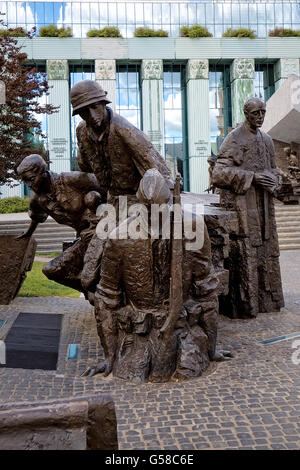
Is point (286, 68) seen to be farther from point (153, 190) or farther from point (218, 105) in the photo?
point (153, 190)

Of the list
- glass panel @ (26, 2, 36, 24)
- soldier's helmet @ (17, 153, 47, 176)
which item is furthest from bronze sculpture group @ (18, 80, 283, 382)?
glass panel @ (26, 2, 36, 24)

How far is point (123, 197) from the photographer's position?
4.26 metres

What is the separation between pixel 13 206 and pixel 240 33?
1777 centimetres

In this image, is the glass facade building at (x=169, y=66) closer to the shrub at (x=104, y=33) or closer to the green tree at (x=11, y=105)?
the shrub at (x=104, y=33)

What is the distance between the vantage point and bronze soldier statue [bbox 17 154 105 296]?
17.4ft

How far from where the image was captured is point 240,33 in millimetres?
28641

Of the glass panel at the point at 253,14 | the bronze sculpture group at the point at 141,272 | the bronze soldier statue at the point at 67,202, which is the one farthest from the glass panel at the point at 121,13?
the bronze sculpture group at the point at 141,272

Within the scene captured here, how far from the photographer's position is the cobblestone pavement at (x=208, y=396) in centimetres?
255

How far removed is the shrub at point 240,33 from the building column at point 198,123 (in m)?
2.39

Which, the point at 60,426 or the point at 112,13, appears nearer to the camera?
the point at 60,426

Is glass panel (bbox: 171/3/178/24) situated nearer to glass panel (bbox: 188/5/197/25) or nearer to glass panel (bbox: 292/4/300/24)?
glass panel (bbox: 188/5/197/25)

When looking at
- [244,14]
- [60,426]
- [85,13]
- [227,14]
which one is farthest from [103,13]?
[60,426]

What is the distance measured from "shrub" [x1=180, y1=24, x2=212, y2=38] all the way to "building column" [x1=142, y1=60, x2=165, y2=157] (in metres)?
2.40

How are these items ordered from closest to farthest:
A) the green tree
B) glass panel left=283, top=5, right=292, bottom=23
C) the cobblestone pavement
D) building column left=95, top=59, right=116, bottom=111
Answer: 1. the cobblestone pavement
2. the green tree
3. building column left=95, top=59, right=116, bottom=111
4. glass panel left=283, top=5, right=292, bottom=23
